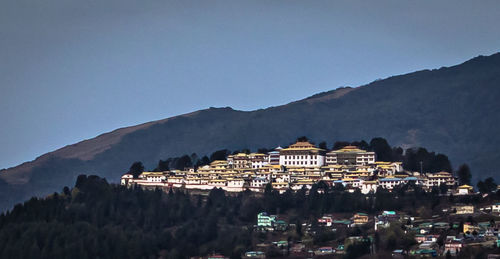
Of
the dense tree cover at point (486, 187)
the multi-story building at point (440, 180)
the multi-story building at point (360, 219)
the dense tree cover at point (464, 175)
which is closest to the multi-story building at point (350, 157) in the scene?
the multi-story building at point (440, 180)

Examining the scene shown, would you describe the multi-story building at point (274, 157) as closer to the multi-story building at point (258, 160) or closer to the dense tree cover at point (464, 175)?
the multi-story building at point (258, 160)

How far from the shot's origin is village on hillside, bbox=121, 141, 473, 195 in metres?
123

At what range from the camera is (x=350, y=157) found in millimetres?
132375

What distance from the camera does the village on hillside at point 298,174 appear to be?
123 meters

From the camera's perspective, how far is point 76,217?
125 m

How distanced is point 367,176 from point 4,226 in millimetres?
40021

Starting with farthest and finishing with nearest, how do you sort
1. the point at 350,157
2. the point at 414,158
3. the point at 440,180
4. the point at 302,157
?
the point at 302,157
the point at 350,157
the point at 414,158
the point at 440,180

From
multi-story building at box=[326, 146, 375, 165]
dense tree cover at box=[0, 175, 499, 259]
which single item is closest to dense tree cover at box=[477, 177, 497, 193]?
dense tree cover at box=[0, 175, 499, 259]

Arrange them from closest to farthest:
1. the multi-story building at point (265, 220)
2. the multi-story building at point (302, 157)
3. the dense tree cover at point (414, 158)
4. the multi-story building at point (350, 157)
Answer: the multi-story building at point (265, 220)
the dense tree cover at point (414, 158)
the multi-story building at point (350, 157)
the multi-story building at point (302, 157)

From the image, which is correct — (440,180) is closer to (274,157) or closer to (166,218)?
(274,157)

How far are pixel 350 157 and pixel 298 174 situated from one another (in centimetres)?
713

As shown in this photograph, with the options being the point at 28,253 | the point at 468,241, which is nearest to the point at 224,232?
the point at 28,253

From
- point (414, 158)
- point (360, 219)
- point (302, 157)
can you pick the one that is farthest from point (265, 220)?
point (414, 158)

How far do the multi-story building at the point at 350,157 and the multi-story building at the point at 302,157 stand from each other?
1109 mm
